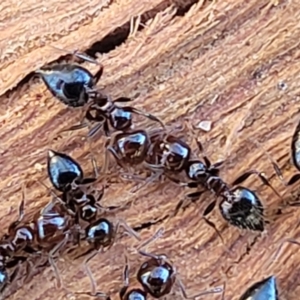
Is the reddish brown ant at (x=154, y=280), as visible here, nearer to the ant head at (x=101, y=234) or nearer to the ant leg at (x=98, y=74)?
the ant head at (x=101, y=234)

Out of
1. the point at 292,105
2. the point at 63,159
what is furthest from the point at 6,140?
the point at 292,105

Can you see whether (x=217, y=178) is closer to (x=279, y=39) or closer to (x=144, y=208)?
(x=144, y=208)

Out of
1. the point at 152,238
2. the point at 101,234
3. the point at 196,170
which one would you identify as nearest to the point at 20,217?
the point at 101,234

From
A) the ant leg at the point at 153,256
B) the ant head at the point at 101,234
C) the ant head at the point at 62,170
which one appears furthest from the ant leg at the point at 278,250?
the ant head at the point at 62,170

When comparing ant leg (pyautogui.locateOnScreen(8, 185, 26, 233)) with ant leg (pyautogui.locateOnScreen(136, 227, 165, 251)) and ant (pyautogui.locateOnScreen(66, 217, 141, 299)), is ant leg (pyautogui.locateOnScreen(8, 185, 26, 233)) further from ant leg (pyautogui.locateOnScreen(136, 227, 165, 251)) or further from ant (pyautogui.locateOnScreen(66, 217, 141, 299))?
ant leg (pyautogui.locateOnScreen(136, 227, 165, 251))

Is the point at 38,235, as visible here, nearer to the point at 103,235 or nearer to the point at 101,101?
the point at 103,235

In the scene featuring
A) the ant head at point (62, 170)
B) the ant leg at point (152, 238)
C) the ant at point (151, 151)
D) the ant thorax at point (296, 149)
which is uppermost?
the ant head at point (62, 170)

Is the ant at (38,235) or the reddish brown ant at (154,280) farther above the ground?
the ant at (38,235)
